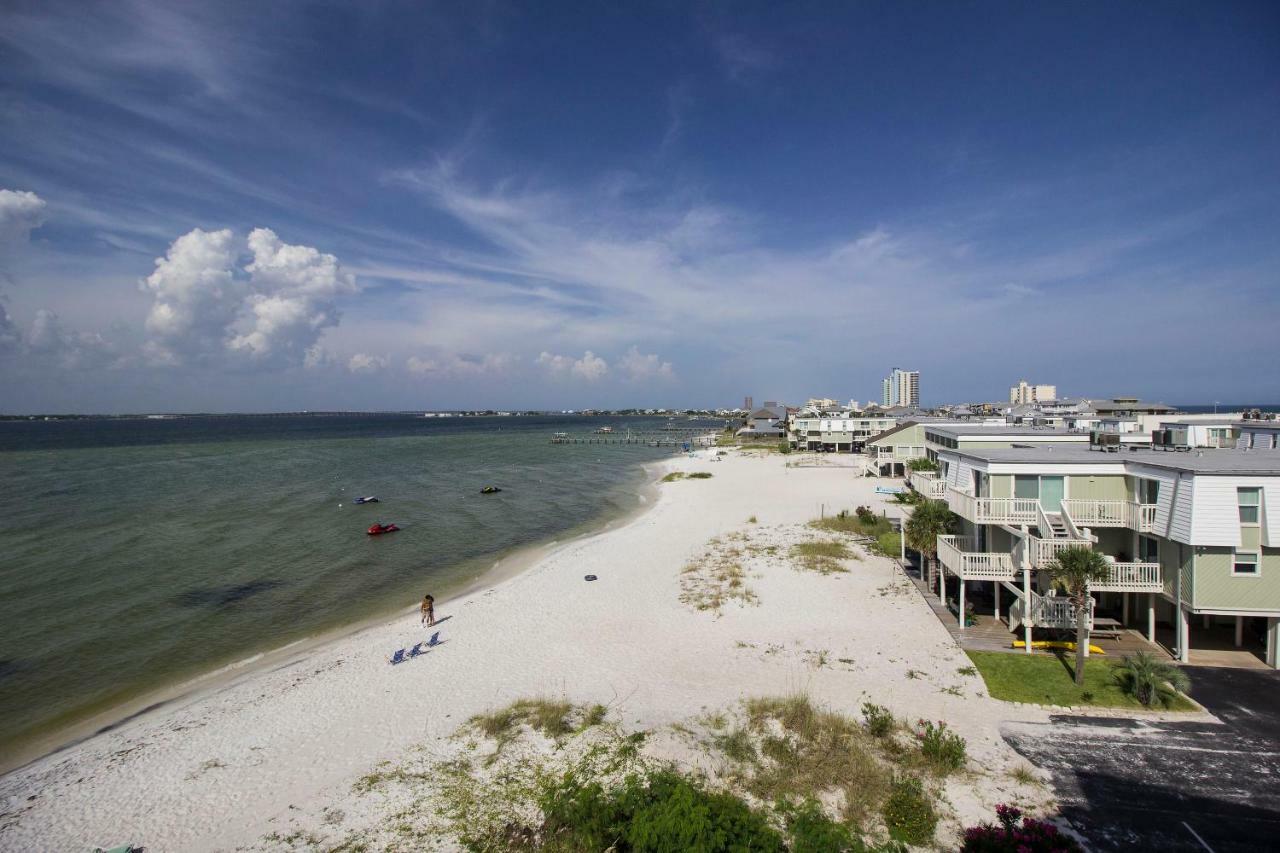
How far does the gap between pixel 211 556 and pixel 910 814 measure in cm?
3716

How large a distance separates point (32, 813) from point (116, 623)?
13.4 m

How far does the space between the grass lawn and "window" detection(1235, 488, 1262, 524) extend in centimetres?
481

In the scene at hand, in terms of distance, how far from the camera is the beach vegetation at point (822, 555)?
25438mm

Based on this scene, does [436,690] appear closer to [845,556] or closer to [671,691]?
[671,691]

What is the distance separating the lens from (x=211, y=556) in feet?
108

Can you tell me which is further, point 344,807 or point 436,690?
A: point 436,690

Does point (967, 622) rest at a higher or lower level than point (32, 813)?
higher

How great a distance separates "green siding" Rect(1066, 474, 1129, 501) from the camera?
16953mm

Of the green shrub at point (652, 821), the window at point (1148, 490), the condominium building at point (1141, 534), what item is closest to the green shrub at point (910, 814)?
the green shrub at point (652, 821)

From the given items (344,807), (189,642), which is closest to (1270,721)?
(344,807)

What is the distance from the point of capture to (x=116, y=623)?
22.9 meters

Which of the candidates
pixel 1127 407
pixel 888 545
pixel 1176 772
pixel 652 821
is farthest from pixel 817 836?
pixel 1127 407

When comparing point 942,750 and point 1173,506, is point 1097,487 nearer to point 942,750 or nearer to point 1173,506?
point 1173,506

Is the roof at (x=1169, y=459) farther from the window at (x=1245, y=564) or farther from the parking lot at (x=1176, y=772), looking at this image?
the parking lot at (x=1176, y=772)
